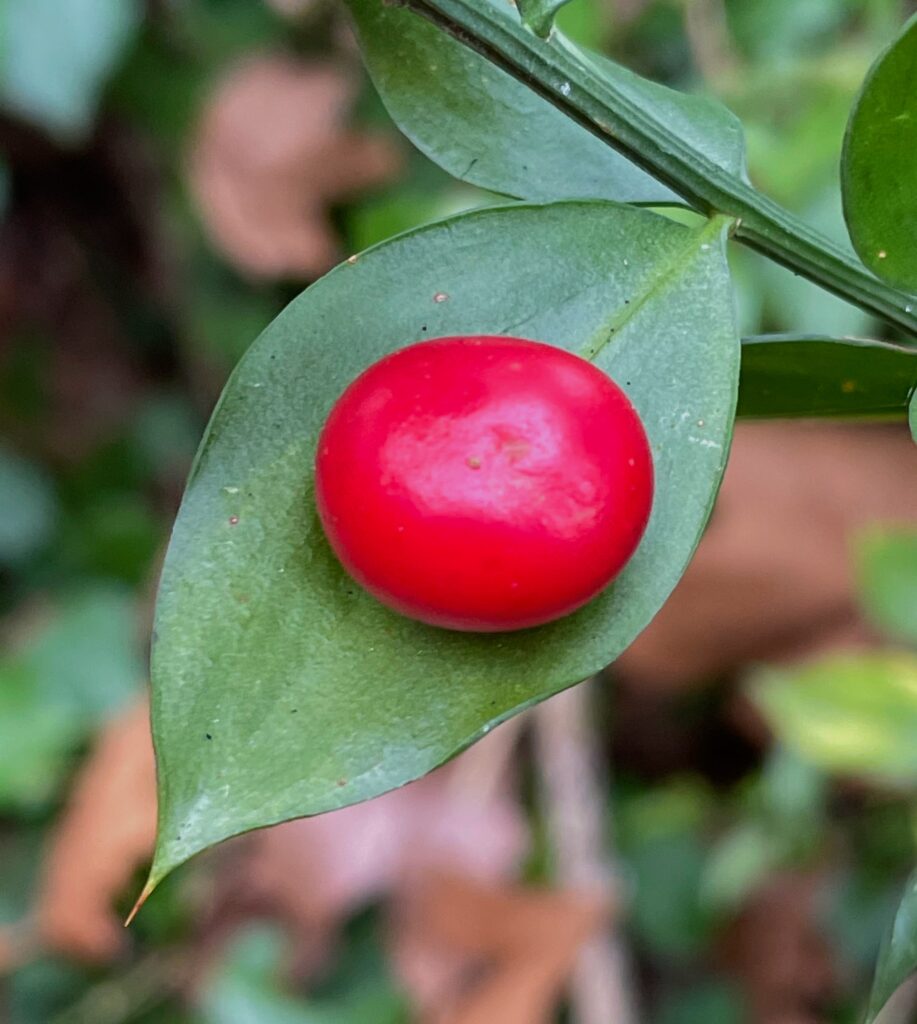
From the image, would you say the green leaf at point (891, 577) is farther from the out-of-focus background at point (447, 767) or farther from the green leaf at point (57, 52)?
the green leaf at point (57, 52)

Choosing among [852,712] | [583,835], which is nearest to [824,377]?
[852,712]

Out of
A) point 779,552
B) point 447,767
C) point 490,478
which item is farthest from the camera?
point 779,552

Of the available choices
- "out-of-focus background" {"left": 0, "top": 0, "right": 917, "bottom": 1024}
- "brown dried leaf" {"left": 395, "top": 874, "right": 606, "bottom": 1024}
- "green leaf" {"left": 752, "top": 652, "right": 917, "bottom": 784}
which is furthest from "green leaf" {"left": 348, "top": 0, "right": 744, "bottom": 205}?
"brown dried leaf" {"left": 395, "top": 874, "right": 606, "bottom": 1024}

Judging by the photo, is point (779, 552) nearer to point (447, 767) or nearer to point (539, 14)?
point (447, 767)

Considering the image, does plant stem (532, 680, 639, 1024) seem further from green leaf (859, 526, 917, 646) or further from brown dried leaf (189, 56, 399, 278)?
brown dried leaf (189, 56, 399, 278)

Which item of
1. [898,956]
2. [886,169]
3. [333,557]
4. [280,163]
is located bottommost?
[898,956]

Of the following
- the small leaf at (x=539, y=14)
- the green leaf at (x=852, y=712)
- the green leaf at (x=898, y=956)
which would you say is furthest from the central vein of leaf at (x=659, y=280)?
the green leaf at (x=852, y=712)

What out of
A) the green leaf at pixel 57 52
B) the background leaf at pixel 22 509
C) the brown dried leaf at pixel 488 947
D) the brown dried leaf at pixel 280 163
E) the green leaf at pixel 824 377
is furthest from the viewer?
the brown dried leaf at pixel 280 163
